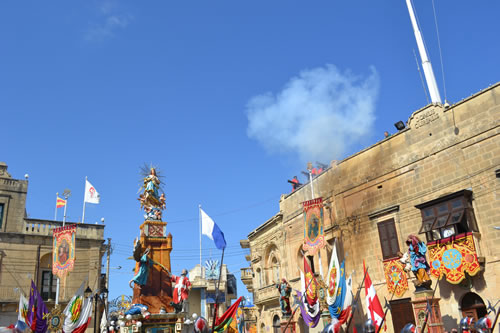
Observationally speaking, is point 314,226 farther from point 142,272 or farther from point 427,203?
point 142,272

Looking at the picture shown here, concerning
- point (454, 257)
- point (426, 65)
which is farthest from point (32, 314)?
point (426, 65)

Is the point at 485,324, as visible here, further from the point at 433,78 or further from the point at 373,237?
the point at 433,78

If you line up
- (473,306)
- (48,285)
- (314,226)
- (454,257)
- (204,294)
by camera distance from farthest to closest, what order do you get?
(204,294) → (48,285) → (314,226) → (454,257) → (473,306)

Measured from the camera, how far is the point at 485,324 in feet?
45.2

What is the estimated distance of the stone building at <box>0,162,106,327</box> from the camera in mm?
32044

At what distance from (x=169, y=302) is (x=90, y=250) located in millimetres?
17419

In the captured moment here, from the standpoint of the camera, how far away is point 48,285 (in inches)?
1314

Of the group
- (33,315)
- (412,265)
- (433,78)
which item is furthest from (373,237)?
(33,315)

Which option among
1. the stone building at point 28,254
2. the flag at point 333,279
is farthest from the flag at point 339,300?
the stone building at point 28,254

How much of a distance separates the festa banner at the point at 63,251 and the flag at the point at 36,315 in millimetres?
6136

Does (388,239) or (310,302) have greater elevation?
(388,239)

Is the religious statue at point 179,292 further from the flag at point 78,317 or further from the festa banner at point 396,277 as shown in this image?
the festa banner at point 396,277

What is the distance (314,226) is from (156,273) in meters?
9.51

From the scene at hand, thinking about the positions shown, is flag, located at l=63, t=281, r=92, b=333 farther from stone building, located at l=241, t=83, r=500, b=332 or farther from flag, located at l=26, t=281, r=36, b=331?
stone building, located at l=241, t=83, r=500, b=332
